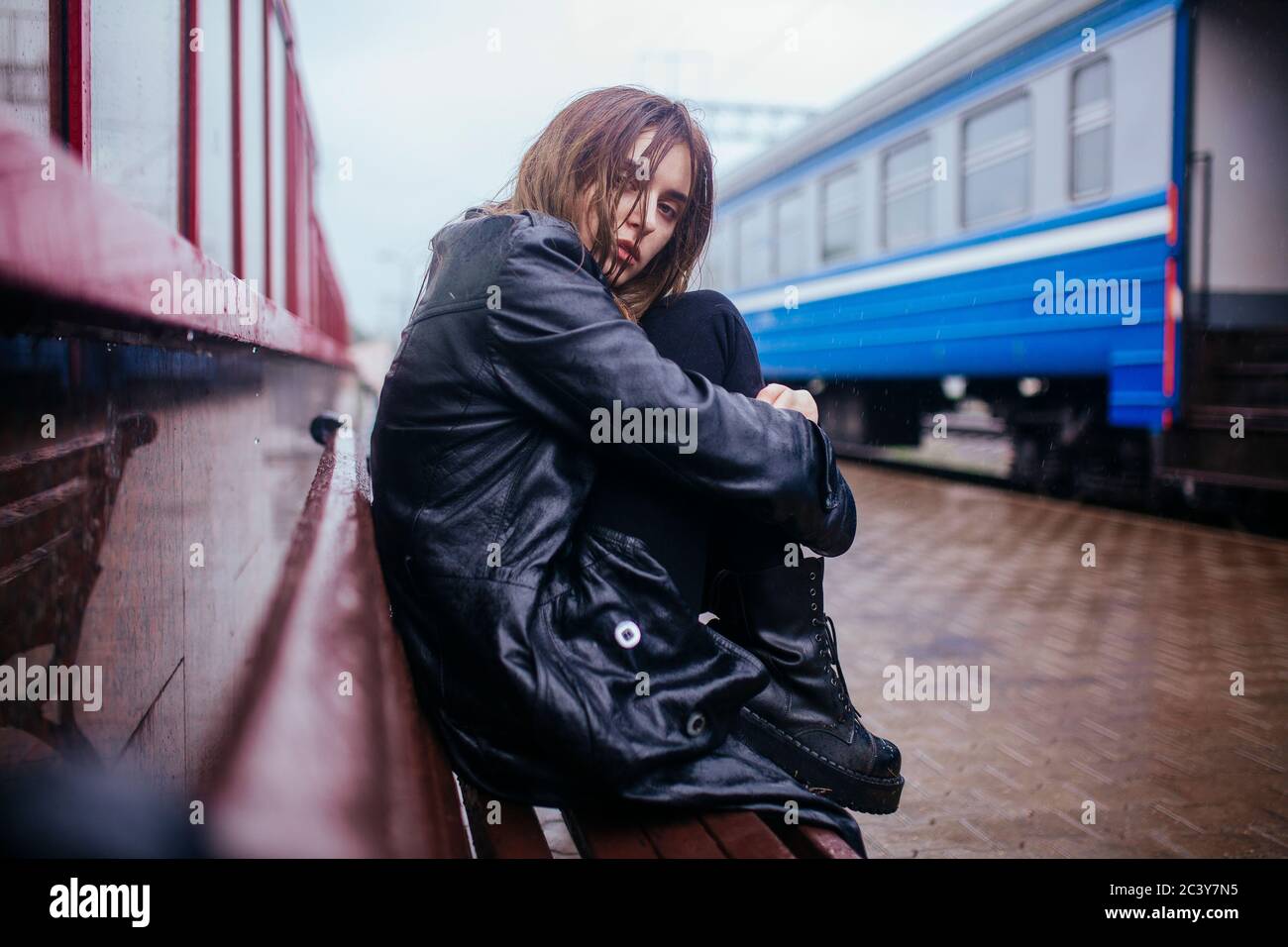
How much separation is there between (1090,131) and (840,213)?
3462mm

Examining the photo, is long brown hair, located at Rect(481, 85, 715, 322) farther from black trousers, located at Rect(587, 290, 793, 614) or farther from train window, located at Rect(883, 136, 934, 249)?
train window, located at Rect(883, 136, 934, 249)

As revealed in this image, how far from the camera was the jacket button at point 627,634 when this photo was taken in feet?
4.65

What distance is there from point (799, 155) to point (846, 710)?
10.5 m

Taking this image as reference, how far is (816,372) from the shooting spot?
11945 mm

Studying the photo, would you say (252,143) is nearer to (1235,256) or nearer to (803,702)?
(803,702)

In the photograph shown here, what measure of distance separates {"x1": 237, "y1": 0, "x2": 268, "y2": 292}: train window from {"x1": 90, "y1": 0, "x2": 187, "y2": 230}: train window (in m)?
1.36

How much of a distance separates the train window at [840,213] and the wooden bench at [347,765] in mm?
9722

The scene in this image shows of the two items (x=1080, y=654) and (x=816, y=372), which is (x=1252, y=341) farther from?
(x=816, y=372)

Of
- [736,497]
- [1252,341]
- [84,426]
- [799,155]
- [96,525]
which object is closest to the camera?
[84,426]

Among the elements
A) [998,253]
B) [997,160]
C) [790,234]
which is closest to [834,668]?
[998,253]

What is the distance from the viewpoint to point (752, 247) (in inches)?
518

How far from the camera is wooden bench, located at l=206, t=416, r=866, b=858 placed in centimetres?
66

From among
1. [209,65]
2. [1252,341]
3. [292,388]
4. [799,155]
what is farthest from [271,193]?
[799,155]

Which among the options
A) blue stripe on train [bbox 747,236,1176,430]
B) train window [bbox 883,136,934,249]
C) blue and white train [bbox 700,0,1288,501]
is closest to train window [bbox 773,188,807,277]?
blue stripe on train [bbox 747,236,1176,430]
